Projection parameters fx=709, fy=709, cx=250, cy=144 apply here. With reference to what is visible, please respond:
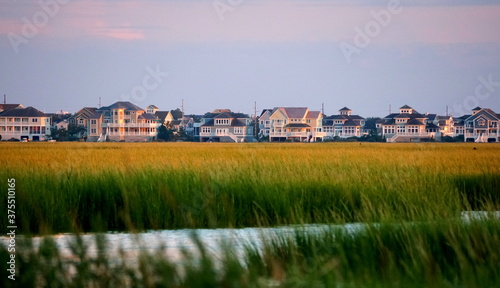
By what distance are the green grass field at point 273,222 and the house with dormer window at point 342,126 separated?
119 metres

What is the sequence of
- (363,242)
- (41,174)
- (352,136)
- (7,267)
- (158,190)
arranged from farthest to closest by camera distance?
(352,136), (41,174), (158,190), (363,242), (7,267)

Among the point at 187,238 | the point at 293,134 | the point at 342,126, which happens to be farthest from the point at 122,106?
the point at 187,238

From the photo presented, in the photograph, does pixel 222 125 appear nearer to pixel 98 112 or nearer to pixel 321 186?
pixel 98 112

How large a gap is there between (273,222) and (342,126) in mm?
130044

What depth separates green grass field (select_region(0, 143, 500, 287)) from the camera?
628 cm

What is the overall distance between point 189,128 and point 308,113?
107 ft

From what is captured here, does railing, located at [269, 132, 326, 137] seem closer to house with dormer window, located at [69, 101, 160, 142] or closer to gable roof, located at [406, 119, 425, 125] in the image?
gable roof, located at [406, 119, 425, 125]

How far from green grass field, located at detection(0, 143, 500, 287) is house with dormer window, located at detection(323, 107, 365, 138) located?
118723 millimetres

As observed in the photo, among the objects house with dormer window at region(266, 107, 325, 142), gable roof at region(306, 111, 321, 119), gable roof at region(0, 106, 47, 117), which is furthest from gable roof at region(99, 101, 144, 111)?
gable roof at region(306, 111, 321, 119)

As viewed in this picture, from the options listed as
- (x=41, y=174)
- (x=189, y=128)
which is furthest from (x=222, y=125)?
(x=41, y=174)

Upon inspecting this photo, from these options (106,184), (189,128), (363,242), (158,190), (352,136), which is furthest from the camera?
(189,128)

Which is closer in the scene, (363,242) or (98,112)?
(363,242)

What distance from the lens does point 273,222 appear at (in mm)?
13188

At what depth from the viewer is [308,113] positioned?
427ft
